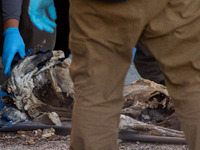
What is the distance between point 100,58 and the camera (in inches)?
55.1

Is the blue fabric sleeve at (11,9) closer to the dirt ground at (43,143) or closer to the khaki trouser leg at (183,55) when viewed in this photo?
the dirt ground at (43,143)

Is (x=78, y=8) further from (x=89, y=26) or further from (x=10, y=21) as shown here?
(x=10, y=21)

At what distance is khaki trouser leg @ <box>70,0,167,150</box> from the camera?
4.50 ft

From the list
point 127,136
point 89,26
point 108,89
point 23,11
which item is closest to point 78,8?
point 89,26

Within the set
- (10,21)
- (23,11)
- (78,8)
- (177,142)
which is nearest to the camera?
(78,8)

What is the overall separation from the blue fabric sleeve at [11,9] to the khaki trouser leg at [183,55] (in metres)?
1.80

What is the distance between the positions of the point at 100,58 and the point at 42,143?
0.98 metres

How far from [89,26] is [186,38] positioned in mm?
381

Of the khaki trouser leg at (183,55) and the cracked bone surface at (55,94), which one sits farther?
the cracked bone surface at (55,94)

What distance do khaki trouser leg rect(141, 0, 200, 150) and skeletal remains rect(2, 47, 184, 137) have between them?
93 cm

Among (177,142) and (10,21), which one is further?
(10,21)

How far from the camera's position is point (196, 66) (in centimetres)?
150

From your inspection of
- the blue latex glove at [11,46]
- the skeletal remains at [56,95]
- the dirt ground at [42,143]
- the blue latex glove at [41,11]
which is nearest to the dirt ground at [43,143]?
the dirt ground at [42,143]

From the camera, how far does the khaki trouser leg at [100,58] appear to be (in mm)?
1370
